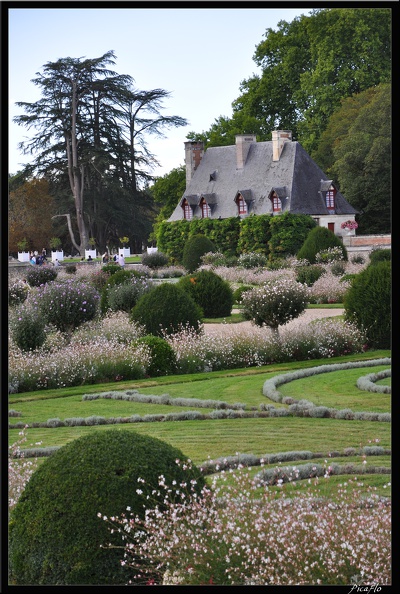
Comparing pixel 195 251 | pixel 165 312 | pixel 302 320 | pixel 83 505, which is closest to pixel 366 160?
pixel 195 251

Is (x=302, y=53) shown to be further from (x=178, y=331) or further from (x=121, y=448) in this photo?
(x=121, y=448)

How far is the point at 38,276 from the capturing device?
70.7 feet

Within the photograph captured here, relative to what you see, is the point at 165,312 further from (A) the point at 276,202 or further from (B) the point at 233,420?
(A) the point at 276,202

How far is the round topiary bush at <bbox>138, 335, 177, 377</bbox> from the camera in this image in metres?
10.6

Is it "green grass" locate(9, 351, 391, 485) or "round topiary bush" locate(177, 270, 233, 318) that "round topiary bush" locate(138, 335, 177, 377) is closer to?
"green grass" locate(9, 351, 391, 485)

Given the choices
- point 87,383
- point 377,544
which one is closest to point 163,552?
point 377,544

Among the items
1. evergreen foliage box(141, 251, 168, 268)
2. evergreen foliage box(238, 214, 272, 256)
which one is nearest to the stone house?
evergreen foliage box(238, 214, 272, 256)

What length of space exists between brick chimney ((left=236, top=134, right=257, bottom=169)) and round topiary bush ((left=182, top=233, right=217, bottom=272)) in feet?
14.8

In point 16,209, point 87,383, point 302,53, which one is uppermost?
point 302,53

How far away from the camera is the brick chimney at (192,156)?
3144 cm

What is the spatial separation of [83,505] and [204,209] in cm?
2901

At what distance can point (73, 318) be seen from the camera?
41.3 feet

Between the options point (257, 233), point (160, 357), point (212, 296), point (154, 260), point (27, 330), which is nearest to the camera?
point (160, 357)

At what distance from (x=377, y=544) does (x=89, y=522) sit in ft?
3.89
